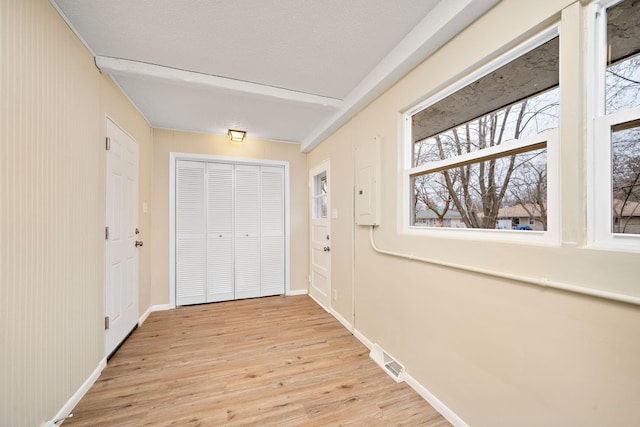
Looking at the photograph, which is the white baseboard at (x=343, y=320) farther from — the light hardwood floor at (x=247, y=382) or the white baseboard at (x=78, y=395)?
the white baseboard at (x=78, y=395)

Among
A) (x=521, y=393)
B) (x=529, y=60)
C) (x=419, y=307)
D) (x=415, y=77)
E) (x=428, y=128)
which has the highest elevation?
(x=415, y=77)

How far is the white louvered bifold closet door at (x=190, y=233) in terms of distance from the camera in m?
3.56

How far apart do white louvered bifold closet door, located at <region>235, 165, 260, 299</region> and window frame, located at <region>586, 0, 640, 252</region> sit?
3626mm

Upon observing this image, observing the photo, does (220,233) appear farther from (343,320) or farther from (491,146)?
(491,146)

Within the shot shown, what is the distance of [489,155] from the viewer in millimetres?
1435

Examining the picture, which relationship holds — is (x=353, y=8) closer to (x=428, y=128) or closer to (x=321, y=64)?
(x=321, y=64)

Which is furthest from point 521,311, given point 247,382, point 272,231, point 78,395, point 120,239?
point 272,231

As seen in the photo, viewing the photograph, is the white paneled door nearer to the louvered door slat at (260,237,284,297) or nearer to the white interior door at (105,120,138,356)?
the louvered door slat at (260,237,284,297)

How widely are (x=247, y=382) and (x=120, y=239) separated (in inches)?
70.4

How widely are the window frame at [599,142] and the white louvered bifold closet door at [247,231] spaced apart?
3626 millimetres

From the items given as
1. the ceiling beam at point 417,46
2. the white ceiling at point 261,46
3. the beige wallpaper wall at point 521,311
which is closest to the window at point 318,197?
the white ceiling at point 261,46

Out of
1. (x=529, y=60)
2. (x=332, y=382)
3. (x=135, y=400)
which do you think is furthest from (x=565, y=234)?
(x=135, y=400)

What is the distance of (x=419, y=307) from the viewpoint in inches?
71.8

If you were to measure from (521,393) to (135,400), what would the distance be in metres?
2.34
